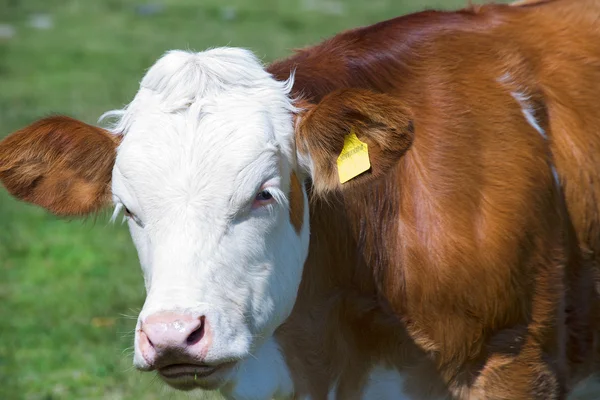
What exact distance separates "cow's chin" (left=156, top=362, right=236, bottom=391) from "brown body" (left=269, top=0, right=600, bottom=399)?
623 millimetres

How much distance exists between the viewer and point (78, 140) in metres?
3.83

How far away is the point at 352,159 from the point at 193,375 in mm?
929

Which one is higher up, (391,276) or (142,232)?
(142,232)

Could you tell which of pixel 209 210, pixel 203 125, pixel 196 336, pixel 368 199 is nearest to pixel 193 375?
pixel 196 336

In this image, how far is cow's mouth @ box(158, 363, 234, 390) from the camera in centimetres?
331

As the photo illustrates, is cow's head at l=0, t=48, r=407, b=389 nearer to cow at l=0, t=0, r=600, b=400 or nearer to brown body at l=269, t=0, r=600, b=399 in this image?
cow at l=0, t=0, r=600, b=400

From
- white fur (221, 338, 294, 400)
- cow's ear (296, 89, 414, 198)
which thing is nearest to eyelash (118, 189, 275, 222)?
cow's ear (296, 89, 414, 198)

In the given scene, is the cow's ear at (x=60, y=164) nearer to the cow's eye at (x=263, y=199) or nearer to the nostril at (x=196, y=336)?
the cow's eye at (x=263, y=199)

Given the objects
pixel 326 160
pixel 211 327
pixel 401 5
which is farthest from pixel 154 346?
pixel 401 5

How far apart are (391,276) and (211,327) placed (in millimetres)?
931

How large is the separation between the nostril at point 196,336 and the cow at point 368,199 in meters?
0.06

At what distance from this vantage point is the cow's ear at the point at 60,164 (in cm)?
382

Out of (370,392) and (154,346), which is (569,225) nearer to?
(370,392)

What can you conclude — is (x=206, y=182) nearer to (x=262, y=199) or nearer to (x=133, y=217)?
(x=262, y=199)
